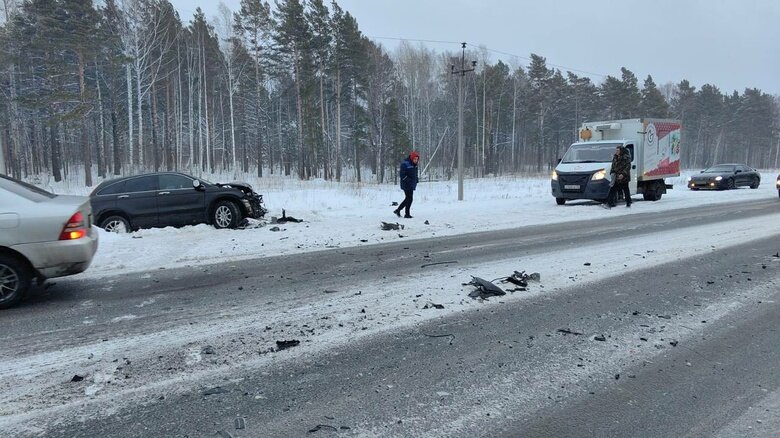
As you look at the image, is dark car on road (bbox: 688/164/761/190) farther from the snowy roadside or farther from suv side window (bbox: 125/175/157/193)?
suv side window (bbox: 125/175/157/193)

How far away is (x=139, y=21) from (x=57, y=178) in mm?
14697

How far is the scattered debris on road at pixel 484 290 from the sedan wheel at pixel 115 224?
875 centimetres

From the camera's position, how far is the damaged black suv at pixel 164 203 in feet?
35.1

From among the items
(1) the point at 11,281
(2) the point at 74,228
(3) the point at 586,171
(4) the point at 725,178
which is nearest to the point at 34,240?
(2) the point at 74,228

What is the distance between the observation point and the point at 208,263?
295 inches

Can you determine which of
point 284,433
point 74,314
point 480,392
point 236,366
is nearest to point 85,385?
point 236,366

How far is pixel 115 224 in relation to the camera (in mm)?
10719

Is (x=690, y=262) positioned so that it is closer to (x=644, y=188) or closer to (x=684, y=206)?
(x=684, y=206)

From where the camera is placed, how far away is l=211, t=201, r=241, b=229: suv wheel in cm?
1129

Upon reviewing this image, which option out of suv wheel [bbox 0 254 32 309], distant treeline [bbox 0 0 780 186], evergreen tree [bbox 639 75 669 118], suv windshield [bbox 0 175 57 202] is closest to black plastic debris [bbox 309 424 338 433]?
suv wheel [bbox 0 254 32 309]

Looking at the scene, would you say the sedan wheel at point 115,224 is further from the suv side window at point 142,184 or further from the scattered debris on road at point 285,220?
the scattered debris on road at point 285,220

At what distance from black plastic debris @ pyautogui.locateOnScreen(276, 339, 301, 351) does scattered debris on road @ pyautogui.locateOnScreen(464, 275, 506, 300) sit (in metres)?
2.25

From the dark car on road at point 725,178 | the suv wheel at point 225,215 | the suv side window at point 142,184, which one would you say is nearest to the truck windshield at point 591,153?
the suv wheel at point 225,215

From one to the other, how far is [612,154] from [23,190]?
16.1 m
